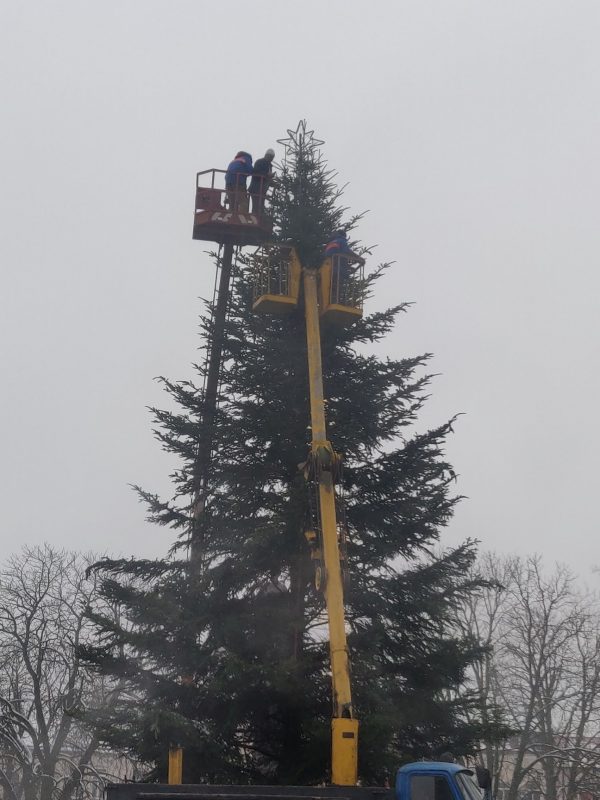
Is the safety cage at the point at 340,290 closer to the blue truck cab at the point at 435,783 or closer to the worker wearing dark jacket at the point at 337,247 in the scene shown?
the worker wearing dark jacket at the point at 337,247

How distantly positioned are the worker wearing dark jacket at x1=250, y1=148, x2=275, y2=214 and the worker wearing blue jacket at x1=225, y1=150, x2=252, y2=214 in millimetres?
188

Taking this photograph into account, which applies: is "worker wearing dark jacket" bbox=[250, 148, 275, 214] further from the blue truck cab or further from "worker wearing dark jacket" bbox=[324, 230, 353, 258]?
the blue truck cab

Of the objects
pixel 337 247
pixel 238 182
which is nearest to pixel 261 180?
pixel 238 182

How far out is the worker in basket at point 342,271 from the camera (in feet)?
61.2

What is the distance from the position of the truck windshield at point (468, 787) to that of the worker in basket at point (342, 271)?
9618mm

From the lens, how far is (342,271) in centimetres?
1889

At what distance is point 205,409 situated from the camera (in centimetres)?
1997

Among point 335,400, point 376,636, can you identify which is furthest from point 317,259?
point 376,636

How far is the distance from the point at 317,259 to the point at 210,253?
3951 millimetres

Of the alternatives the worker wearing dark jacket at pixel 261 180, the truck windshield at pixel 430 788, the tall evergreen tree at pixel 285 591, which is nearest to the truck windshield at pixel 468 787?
the truck windshield at pixel 430 788

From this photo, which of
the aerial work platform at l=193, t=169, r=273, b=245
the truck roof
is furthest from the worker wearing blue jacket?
the truck roof

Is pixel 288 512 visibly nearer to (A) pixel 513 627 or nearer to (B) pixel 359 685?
(B) pixel 359 685

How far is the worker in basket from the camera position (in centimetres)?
1866

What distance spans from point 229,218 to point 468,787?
13646 millimetres
